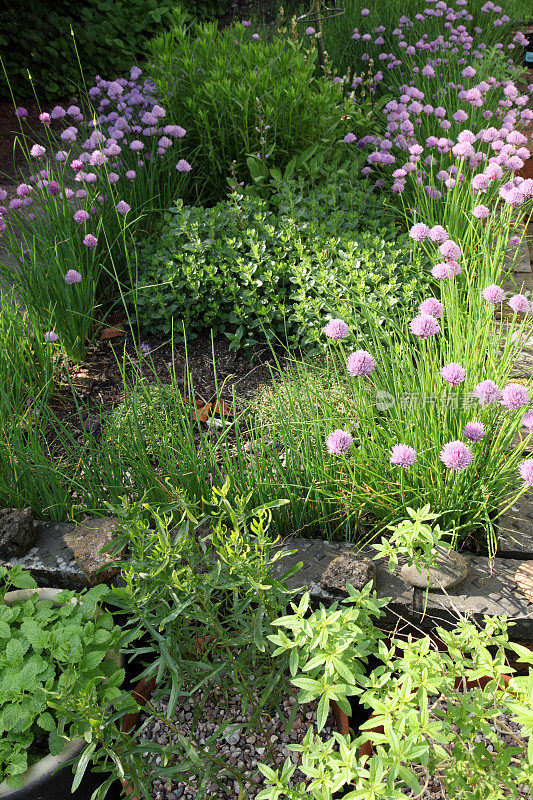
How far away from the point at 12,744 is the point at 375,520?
1.17 metres

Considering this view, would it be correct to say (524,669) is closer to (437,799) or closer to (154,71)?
(437,799)

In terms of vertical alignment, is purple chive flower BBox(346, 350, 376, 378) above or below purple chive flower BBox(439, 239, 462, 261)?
below

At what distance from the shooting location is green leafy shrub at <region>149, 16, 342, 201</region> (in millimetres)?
3543

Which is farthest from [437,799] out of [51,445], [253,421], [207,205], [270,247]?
[207,205]

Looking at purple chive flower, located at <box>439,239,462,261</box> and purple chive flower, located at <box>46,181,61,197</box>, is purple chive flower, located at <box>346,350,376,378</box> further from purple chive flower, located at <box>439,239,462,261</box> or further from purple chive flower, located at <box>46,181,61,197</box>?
purple chive flower, located at <box>46,181,61,197</box>

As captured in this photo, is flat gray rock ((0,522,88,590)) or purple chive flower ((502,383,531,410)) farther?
flat gray rock ((0,522,88,590))

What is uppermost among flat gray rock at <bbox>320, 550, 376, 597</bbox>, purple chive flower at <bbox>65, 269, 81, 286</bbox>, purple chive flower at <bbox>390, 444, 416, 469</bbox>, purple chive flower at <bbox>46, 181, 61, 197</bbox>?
purple chive flower at <bbox>46, 181, 61, 197</bbox>

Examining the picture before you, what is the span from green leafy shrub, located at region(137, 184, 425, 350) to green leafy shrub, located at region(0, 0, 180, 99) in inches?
147

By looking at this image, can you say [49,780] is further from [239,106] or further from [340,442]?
[239,106]

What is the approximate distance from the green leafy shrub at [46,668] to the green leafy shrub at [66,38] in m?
5.51

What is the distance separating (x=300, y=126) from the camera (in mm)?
3625

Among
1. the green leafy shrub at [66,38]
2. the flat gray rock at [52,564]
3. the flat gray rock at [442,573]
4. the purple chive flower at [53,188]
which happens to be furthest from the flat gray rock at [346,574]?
the green leafy shrub at [66,38]

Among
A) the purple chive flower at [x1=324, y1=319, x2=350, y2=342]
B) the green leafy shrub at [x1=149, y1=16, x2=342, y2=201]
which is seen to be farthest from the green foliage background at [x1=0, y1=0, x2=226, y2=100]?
the purple chive flower at [x1=324, y1=319, x2=350, y2=342]

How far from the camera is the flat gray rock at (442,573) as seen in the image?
5.63 feet
